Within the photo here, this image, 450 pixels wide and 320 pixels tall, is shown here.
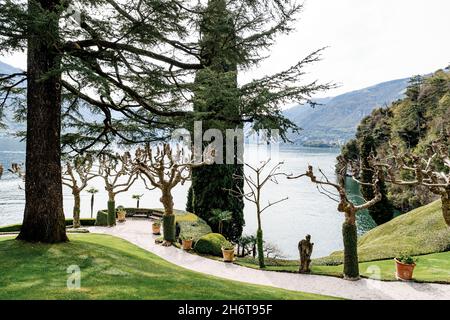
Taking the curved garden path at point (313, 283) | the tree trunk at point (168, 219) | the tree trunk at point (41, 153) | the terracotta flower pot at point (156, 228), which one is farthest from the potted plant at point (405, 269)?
the terracotta flower pot at point (156, 228)

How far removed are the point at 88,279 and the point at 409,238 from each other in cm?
1828

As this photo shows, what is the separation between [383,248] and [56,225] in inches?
624

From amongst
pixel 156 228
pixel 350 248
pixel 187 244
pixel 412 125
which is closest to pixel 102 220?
pixel 156 228

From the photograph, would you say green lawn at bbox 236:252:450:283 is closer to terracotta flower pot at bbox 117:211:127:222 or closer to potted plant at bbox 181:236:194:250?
potted plant at bbox 181:236:194:250

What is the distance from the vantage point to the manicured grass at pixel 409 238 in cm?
1750

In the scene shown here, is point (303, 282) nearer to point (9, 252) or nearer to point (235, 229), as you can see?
point (9, 252)

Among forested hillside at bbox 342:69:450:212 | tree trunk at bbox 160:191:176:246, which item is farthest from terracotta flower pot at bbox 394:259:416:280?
forested hillside at bbox 342:69:450:212

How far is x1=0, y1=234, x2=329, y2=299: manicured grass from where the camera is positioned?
6.55 m

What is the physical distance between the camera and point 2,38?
701 centimetres

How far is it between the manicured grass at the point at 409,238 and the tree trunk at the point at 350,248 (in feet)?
16.4

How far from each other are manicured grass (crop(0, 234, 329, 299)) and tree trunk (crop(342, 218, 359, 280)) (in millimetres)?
4717

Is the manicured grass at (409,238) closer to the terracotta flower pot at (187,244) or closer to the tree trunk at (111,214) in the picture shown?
the terracotta flower pot at (187,244)
